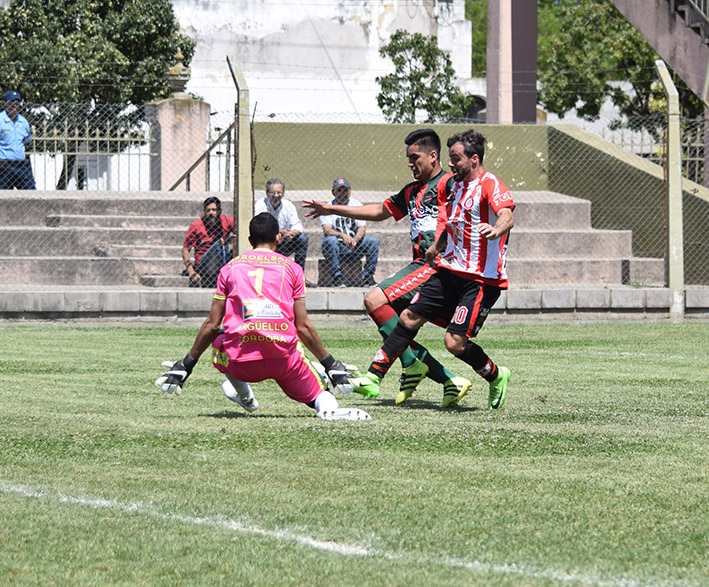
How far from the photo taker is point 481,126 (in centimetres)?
2089

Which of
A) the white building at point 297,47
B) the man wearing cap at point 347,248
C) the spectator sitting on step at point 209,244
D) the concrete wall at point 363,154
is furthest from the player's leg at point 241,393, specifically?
the white building at point 297,47

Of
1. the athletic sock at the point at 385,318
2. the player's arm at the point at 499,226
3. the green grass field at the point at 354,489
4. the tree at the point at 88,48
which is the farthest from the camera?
the tree at the point at 88,48

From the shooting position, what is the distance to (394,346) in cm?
828

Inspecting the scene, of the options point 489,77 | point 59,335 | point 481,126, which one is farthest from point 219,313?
point 489,77

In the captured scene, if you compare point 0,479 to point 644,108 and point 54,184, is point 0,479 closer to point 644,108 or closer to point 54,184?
point 54,184

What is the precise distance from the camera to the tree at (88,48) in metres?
33.2

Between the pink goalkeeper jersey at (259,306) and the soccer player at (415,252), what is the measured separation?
4.19 feet

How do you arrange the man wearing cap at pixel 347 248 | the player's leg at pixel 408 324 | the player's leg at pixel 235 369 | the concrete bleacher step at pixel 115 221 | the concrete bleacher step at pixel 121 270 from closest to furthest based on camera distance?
the player's leg at pixel 235 369 → the player's leg at pixel 408 324 → the man wearing cap at pixel 347 248 → the concrete bleacher step at pixel 121 270 → the concrete bleacher step at pixel 115 221

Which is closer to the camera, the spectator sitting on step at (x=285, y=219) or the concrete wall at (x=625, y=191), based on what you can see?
the spectator sitting on step at (x=285, y=219)

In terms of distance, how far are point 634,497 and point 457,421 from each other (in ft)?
7.69

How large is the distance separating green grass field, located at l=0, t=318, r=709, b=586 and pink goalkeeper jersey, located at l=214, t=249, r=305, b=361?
0.44 m

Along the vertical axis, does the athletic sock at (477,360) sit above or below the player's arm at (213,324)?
below

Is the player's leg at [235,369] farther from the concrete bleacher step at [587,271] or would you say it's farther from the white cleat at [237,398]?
the concrete bleacher step at [587,271]

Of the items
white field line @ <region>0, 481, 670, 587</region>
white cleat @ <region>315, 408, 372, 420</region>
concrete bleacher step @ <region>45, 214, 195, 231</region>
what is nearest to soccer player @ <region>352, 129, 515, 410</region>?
white cleat @ <region>315, 408, 372, 420</region>
